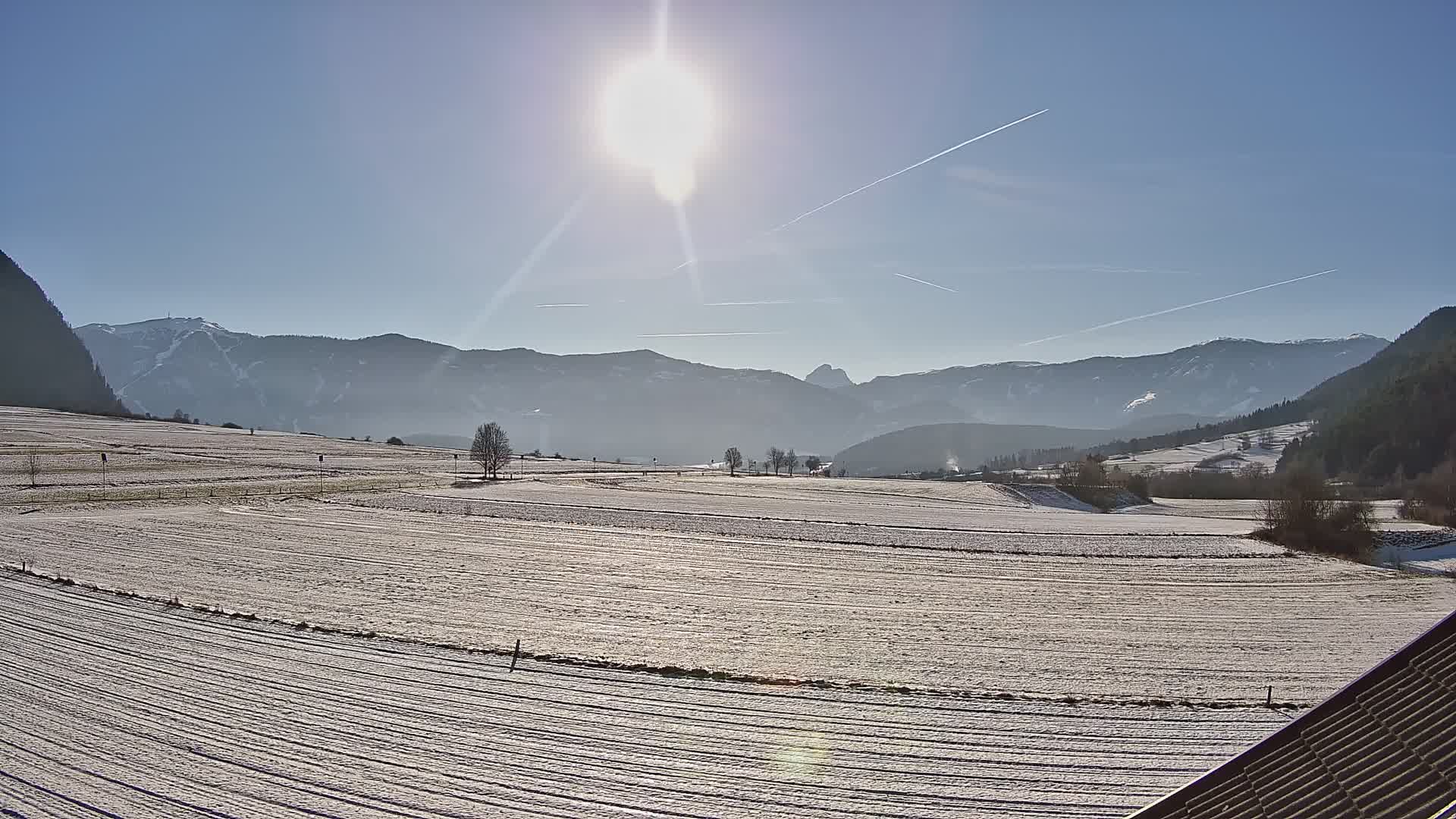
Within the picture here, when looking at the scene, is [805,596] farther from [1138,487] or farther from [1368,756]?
[1138,487]

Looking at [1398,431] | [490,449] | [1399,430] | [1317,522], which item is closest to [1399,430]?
[1399,430]

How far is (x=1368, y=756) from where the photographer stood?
529 cm

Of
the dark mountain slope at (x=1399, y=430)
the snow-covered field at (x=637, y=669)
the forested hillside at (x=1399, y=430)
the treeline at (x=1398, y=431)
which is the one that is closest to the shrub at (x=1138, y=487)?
the dark mountain slope at (x=1399, y=430)

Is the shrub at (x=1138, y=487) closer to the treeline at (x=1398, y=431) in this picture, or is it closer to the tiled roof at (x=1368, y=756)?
the treeline at (x=1398, y=431)

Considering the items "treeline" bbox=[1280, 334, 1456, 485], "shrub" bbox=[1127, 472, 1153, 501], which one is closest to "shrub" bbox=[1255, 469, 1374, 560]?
"shrub" bbox=[1127, 472, 1153, 501]

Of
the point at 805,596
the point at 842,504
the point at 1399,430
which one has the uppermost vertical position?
the point at 1399,430

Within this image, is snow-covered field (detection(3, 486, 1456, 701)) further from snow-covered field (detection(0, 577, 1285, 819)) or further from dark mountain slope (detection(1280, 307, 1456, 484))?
dark mountain slope (detection(1280, 307, 1456, 484))

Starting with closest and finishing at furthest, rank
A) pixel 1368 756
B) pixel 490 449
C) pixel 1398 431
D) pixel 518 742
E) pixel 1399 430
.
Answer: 1. pixel 1368 756
2. pixel 518 742
3. pixel 490 449
4. pixel 1398 431
5. pixel 1399 430

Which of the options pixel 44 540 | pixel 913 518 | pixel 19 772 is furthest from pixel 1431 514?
pixel 44 540

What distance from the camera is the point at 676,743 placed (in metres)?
15.0

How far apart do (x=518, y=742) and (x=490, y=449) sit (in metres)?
87.9

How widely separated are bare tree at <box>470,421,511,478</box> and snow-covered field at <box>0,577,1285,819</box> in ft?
256

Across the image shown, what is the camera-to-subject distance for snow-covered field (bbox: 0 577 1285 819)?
12.6m

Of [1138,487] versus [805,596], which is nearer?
[805,596]
